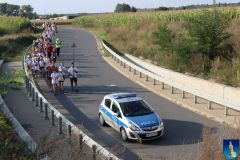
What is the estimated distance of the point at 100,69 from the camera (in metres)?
32.3

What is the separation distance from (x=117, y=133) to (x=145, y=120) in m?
1.47

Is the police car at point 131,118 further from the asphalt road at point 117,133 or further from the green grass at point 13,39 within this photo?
the green grass at point 13,39

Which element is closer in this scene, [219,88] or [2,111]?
[2,111]

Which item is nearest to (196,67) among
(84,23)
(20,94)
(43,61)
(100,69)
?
(100,69)

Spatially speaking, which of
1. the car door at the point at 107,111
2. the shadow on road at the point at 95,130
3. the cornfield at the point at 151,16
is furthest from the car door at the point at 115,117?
the cornfield at the point at 151,16

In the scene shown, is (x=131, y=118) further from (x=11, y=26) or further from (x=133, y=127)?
(x=11, y=26)

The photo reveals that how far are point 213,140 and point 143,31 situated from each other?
44.6m

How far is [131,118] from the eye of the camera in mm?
15242

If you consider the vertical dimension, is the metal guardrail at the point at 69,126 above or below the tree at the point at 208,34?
below

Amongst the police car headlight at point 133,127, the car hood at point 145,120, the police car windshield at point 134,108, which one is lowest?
the police car headlight at point 133,127

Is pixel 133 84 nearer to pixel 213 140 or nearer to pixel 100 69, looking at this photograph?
pixel 100 69

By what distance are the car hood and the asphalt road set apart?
57cm

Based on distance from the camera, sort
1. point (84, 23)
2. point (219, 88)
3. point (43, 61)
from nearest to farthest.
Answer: point (219, 88) < point (43, 61) < point (84, 23)

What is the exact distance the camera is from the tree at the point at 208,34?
28.5m
